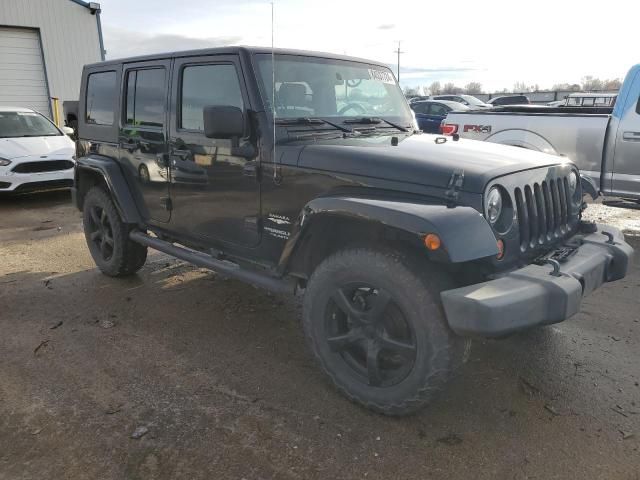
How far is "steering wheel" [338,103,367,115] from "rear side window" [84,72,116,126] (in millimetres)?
2213

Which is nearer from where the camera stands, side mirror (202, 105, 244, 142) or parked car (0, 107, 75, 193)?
side mirror (202, 105, 244, 142)

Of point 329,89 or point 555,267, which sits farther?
point 329,89

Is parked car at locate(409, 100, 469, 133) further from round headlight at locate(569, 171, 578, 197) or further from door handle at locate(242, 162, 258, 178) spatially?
door handle at locate(242, 162, 258, 178)

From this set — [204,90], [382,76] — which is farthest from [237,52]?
[382,76]

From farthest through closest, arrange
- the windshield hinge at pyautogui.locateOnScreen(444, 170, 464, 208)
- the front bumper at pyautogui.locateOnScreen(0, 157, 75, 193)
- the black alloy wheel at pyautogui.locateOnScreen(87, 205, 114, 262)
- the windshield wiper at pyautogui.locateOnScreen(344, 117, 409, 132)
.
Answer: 1. the front bumper at pyautogui.locateOnScreen(0, 157, 75, 193)
2. the black alloy wheel at pyautogui.locateOnScreen(87, 205, 114, 262)
3. the windshield wiper at pyautogui.locateOnScreen(344, 117, 409, 132)
4. the windshield hinge at pyautogui.locateOnScreen(444, 170, 464, 208)

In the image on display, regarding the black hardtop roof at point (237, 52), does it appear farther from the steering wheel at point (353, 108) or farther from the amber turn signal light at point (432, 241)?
the amber turn signal light at point (432, 241)

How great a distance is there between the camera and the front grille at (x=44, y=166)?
29.5ft

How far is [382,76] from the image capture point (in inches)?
167

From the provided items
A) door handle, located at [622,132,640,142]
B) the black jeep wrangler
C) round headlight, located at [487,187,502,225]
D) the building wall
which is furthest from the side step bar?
the building wall

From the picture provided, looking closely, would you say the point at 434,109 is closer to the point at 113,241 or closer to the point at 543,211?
the point at 113,241

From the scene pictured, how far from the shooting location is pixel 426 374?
260 cm

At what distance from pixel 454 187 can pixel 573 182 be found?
1.36 metres

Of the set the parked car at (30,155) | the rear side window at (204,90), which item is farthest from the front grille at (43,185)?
the rear side window at (204,90)

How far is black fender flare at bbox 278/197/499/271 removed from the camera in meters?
2.40
